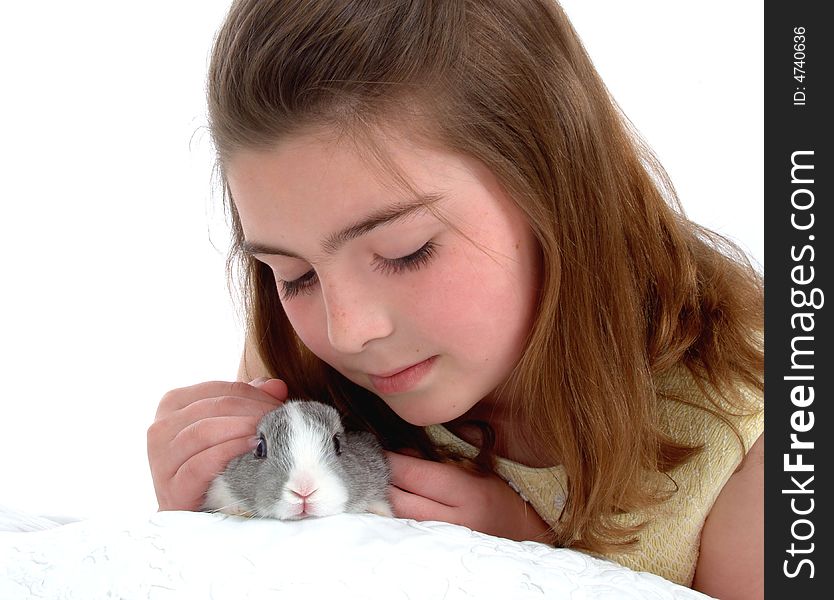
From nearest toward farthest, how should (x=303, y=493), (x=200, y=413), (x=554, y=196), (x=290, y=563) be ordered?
(x=290, y=563)
(x=303, y=493)
(x=554, y=196)
(x=200, y=413)

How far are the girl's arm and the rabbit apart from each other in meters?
0.48

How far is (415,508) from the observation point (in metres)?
1.37

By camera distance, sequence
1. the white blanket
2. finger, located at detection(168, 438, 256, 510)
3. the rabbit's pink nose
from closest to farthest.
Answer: the white blanket, the rabbit's pink nose, finger, located at detection(168, 438, 256, 510)

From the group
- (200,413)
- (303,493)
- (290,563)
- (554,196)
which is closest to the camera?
(290,563)

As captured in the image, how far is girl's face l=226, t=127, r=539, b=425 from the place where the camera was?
3.99 feet

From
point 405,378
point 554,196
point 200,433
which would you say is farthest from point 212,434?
point 554,196

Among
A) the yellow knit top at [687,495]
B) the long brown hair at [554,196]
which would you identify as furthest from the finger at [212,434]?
the yellow knit top at [687,495]

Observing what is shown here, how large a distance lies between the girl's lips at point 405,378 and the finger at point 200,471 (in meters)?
0.20

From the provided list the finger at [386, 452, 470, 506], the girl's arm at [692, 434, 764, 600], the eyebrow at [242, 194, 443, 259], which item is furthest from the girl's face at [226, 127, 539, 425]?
Answer: the girl's arm at [692, 434, 764, 600]

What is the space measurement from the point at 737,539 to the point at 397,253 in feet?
2.12

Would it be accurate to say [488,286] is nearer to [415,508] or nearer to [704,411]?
[415,508]

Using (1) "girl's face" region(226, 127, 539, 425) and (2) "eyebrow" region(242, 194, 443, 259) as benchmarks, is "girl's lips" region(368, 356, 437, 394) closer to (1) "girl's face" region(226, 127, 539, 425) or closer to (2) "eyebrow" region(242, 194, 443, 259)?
(1) "girl's face" region(226, 127, 539, 425)

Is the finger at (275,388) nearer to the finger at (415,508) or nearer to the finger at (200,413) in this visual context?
the finger at (200,413)
